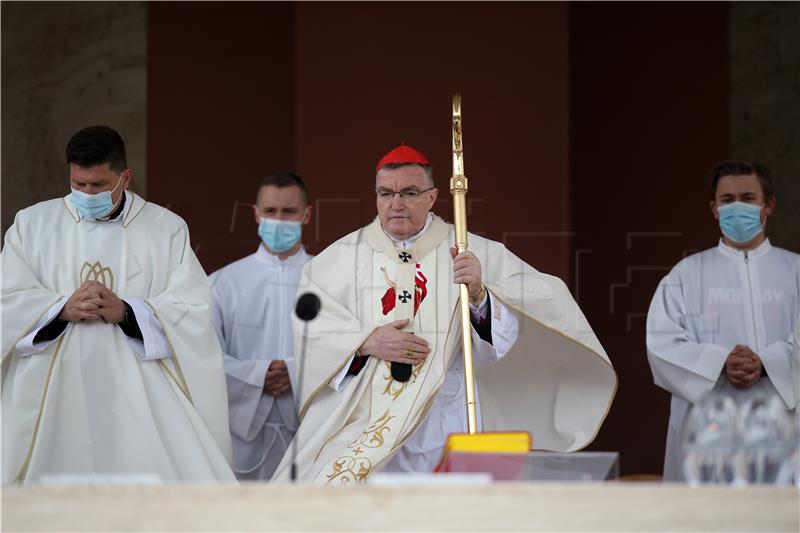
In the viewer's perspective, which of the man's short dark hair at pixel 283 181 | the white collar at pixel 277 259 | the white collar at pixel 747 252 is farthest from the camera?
the white collar at pixel 277 259

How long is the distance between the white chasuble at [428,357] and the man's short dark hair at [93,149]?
1149mm

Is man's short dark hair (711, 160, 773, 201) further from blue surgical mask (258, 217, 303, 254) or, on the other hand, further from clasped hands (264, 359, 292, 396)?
clasped hands (264, 359, 292, 396)

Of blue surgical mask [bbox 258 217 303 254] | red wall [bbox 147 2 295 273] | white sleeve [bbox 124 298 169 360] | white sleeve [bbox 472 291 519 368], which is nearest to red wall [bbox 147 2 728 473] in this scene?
red wall [bbox 147 2 295 273]

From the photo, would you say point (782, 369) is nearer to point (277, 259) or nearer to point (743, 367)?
point (743, 367)

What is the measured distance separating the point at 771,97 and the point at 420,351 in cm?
393

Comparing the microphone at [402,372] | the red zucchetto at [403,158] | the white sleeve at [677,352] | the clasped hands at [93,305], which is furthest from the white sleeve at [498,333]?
Result: the clasped hands at [93,305]

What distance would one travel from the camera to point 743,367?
6.25 m

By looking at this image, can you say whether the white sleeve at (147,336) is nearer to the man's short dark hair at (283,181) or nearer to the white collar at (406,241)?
the white collar at (406,241)

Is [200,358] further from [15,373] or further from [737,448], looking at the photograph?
[737,448]

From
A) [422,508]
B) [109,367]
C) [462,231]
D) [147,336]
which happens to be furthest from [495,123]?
[422,508]

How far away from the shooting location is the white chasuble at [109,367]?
5.53 m

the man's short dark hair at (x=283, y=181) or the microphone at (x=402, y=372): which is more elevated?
the man's short dark hair at (x=283, y=181)

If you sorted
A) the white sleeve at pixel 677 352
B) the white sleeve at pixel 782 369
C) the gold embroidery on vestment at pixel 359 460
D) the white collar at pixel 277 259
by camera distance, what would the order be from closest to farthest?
the gold embroidery on vestment at pixel 359 460 → the white sleeve at pixel 782 369 → the white sleeve at pixel 677 352 → the white collar at pixel 277 259

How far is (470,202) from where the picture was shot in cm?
841
